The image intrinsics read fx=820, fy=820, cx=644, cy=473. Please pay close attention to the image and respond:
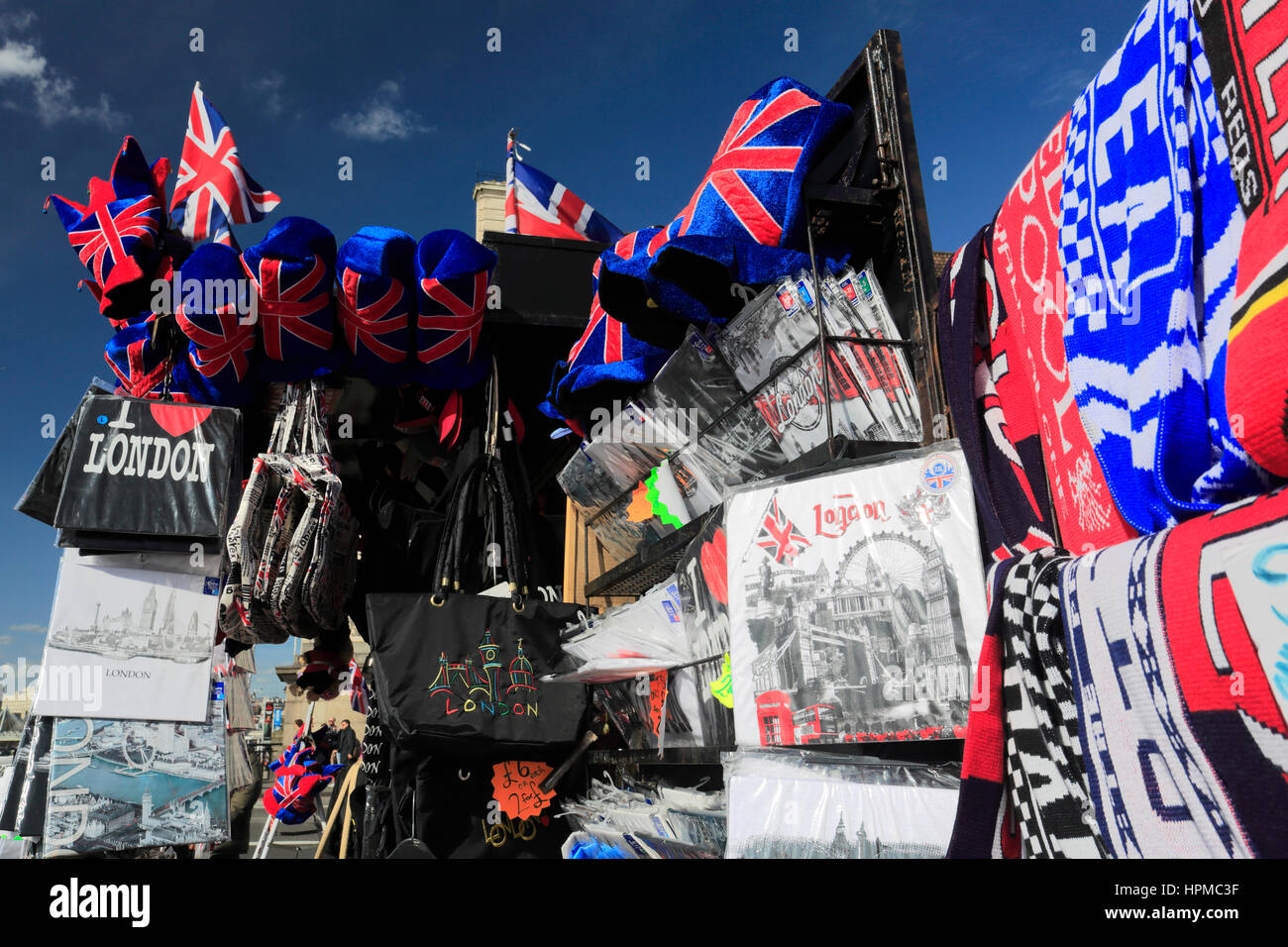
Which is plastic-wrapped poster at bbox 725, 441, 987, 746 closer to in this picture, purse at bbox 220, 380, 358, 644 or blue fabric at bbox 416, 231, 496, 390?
blue fabric at bbox 416, 231, 496, 390

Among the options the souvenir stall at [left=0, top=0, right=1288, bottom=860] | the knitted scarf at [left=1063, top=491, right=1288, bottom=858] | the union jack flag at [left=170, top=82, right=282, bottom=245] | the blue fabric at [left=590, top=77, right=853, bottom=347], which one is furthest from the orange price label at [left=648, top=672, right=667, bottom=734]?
the union jack flag at [left=170, top=82, right=282, bottom=245]

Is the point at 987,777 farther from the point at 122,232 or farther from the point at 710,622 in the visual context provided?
the point at 122,232

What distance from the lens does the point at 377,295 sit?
205cm

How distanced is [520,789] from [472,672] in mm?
353

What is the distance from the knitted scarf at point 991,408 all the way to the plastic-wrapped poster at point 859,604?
0.03 meters

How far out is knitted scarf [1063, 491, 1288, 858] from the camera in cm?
52

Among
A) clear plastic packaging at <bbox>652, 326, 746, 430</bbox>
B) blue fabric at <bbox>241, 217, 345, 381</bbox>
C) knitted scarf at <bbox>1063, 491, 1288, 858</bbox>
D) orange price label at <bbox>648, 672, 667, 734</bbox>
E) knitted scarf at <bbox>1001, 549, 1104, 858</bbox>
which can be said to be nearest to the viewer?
knitted scarf at <bbox>1063, 491, 1288, 858</bbox>

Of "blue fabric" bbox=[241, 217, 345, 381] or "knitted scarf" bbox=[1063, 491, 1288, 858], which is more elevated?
"blue fabric" bbox=[241, 217, 345, 381]

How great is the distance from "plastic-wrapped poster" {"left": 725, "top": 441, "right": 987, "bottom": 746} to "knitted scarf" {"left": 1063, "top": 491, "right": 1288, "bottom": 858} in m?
0.21

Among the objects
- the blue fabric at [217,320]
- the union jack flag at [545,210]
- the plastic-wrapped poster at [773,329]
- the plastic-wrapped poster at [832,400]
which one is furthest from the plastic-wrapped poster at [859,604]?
the union jack flag at [545,210]

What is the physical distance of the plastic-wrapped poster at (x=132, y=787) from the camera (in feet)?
6.42

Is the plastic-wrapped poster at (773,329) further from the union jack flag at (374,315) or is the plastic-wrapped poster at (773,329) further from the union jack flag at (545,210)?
the union jack flag at (545,210)
